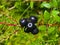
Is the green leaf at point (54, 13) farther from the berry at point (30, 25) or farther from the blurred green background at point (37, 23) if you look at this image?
the berry at point (30, 25)

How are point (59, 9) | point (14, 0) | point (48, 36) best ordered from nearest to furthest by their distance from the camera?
point (48, 36)
point (59, 9)
point (14, 0)

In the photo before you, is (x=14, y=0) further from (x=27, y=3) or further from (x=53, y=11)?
(x=53, y=11)

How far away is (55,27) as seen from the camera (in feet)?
5.50

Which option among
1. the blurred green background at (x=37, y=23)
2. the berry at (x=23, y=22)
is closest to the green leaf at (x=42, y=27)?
the blurred green background at (x=37, y=23)

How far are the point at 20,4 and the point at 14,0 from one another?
0.07m

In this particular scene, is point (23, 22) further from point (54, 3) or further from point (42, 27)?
point (54, 3)

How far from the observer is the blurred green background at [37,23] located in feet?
5.43

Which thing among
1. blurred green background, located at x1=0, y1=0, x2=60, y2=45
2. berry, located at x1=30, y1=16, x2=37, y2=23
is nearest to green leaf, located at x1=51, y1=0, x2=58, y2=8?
blurred green background, located at x1=0, y1=0, x2=60, y2=45

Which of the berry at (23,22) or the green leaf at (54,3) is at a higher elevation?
the green leaf at (54,3)

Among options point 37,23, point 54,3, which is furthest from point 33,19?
point 54,3

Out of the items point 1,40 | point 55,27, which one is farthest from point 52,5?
point 1,40

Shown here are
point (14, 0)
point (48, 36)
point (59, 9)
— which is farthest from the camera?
point (14, 0)

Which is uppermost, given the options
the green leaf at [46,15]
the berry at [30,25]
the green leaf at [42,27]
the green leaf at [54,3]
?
the green leaf at [54,3]

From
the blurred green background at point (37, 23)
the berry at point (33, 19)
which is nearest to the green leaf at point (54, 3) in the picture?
the blurred green background at point (37, 23)
